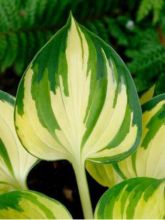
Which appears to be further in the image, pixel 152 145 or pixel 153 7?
pixel 153 7

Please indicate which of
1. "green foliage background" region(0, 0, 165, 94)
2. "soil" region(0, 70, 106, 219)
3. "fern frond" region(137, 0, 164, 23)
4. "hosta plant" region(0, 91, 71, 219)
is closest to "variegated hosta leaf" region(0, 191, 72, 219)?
"hosta plant" region(0, 91, 71, 219)

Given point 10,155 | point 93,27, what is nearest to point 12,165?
point 10,155

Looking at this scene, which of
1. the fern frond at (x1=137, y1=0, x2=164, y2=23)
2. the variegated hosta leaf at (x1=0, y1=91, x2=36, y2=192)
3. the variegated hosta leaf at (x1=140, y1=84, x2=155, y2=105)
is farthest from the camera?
Answer: the fern frond at (x1=137, y1=0, x2=164, y2=23)

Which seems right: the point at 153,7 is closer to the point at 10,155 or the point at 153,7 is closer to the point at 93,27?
the point at 93,27

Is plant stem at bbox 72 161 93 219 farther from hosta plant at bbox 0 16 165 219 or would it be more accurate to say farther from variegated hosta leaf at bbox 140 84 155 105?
variegated hosta leaf at bbox 140 84 155 105

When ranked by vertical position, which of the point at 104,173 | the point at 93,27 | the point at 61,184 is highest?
the point at 93,27

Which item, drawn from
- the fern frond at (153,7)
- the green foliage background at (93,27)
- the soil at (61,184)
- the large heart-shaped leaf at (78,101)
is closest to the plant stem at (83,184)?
the large heart-shaped leaf at (78,101)
